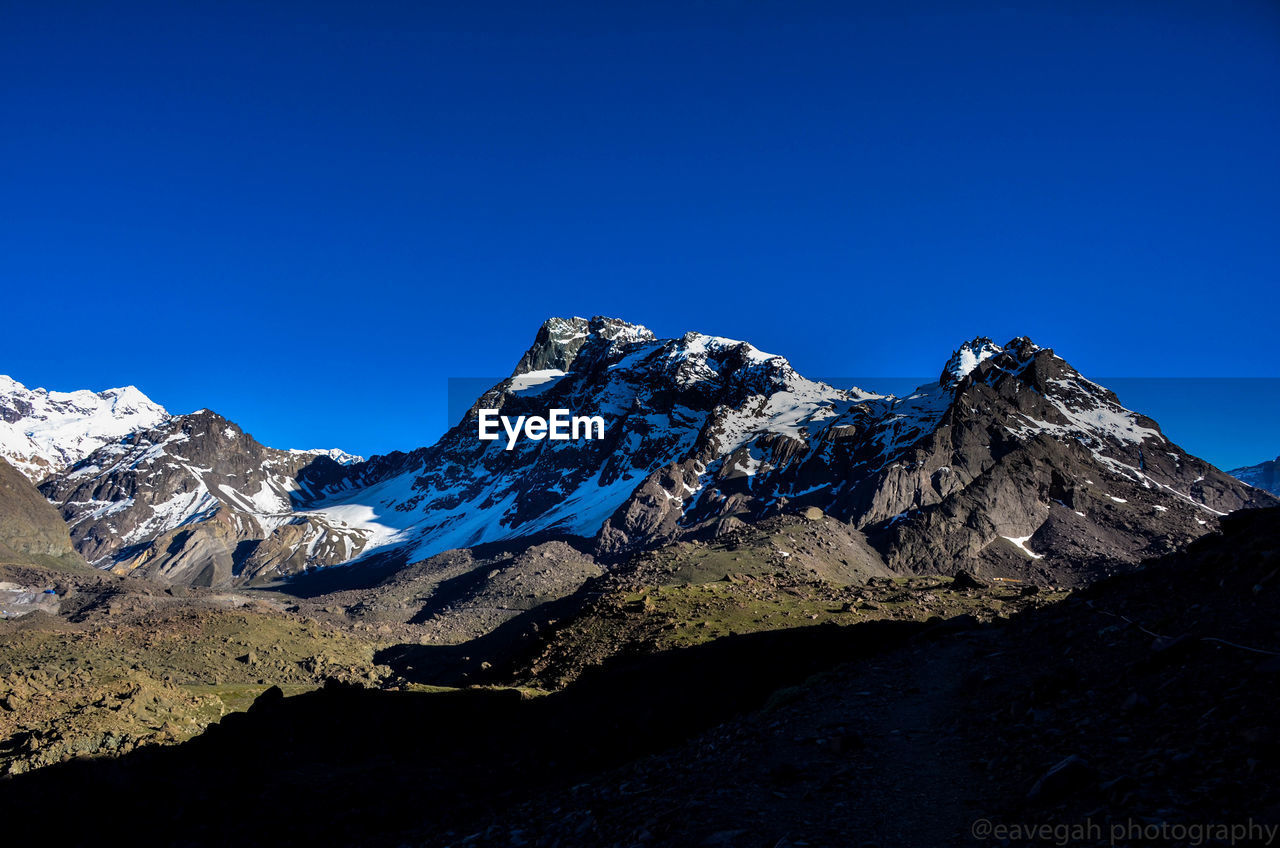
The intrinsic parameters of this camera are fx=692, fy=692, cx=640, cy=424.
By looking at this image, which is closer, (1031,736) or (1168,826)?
(1168,826)

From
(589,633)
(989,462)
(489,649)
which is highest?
(989,462)

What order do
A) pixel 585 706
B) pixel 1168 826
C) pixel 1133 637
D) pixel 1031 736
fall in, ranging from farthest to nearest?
pixel 585 706
pixel 1133 637
pixel 1031 736
pixel 1168 826

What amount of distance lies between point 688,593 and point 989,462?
127 meters

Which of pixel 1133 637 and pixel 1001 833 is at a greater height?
pixel 1133 637

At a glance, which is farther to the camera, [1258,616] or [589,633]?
[589,633]

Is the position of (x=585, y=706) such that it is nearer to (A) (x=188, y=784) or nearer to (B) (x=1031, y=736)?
(A) (x=188, y=784)

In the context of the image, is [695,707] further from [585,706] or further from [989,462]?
[989,462]

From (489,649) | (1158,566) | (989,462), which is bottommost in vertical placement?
(489,649)

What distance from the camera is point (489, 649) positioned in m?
107

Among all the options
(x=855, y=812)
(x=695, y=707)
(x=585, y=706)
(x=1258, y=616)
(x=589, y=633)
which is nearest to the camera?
(x=855, y=812)

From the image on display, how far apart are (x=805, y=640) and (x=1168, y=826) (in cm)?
2588

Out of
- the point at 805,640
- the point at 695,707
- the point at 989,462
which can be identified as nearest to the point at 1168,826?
the point at 695,707

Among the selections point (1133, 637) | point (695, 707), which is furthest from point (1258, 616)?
point (695, 707)

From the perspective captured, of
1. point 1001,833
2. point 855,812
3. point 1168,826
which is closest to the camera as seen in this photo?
point 1168,826
